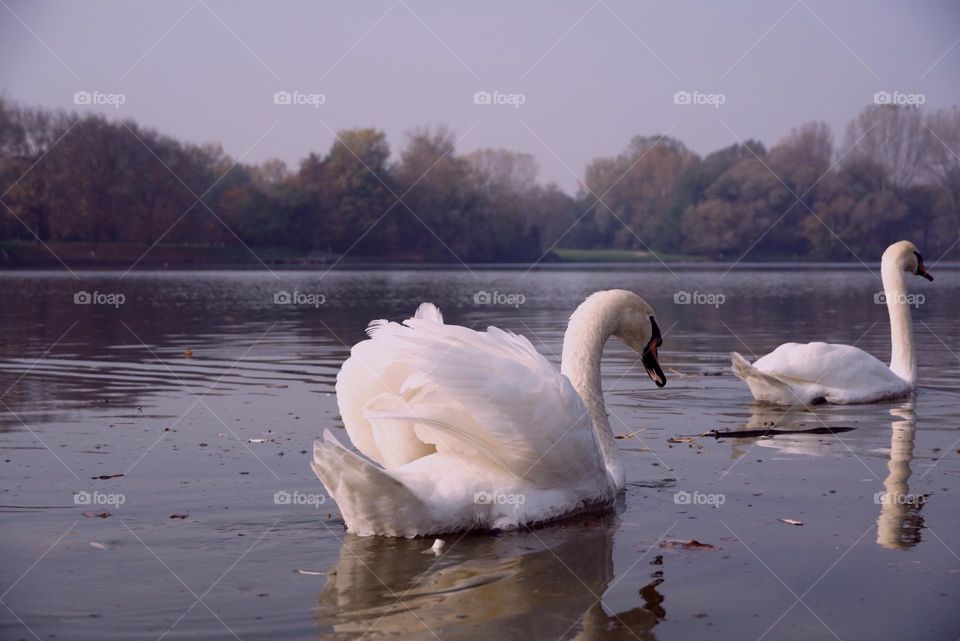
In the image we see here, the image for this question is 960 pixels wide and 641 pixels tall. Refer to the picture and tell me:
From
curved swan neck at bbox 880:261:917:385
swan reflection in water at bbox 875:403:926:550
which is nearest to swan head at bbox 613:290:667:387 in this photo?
swan reflection in water at bbox 875:403:926:550

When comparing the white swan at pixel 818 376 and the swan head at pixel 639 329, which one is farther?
the white swan at pixel 818 376

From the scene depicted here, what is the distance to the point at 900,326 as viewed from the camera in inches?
495

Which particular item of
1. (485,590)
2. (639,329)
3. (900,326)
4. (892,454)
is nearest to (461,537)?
(485,590)

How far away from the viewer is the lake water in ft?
15.7

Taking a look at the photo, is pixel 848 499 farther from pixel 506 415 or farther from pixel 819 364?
pixel 819 364

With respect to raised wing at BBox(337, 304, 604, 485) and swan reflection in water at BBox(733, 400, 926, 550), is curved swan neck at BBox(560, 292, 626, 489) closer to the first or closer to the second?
raised wing at BBox(337, 304, 604, 485)

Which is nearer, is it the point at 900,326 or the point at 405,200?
the point at 900,326

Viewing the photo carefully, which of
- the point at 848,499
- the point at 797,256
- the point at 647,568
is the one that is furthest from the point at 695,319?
the point at 797,256

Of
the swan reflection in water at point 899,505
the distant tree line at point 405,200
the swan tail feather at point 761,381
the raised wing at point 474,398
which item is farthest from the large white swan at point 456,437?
the distant tree line at point 405,200

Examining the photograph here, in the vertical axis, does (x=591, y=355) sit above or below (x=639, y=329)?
below

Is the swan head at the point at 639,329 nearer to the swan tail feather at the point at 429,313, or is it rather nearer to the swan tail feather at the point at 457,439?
the swan tail feather at the point at 429,313

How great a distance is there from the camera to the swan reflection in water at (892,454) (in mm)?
6116

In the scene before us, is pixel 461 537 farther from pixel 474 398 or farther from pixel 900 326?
pixel 900 326

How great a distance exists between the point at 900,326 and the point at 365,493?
8.60 m
